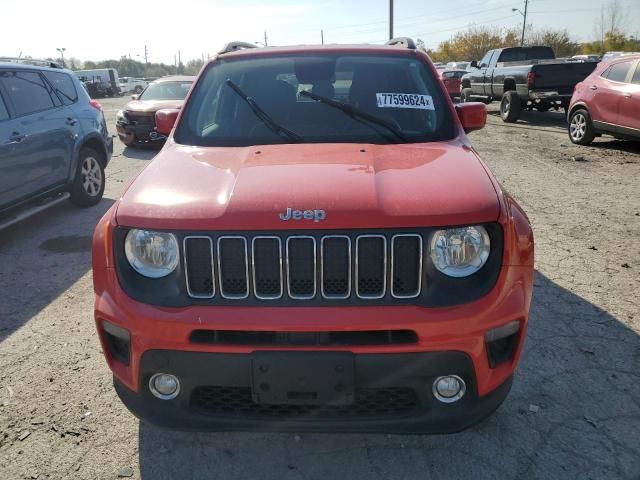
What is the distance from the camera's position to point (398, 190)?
2.19m

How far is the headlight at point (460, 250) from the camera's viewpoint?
6.88 feet

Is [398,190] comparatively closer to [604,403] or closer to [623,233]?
[604,403]

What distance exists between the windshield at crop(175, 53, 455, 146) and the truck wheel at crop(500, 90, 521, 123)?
40.7 feet

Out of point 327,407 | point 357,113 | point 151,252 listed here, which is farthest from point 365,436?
point 357,113

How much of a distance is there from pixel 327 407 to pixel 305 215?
794 mm

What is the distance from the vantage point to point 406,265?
2086mm

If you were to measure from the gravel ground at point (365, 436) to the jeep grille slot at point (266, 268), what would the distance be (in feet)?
2.92

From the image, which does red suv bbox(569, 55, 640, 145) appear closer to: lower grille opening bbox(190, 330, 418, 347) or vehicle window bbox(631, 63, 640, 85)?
vehicle window bbox(631, 63, 640, 85)

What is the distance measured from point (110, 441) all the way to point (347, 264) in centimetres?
155

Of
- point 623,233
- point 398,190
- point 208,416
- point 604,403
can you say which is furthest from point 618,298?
point 208,416

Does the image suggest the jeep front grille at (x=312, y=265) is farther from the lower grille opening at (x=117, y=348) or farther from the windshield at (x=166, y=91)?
the windshield at (x=166, y=91)

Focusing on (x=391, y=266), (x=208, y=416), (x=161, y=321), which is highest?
(x=391, y=266)

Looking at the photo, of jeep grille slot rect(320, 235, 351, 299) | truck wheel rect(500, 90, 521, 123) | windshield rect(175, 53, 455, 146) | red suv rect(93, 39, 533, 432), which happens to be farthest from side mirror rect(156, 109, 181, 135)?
truck wheel rect(500, 90, 521, 123)

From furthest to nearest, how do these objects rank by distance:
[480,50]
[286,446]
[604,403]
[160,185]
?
[480,50] < [604,403] < [286,446] < [160,185]
